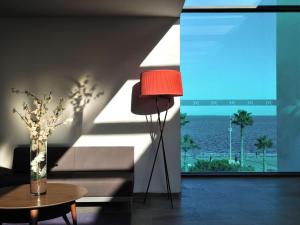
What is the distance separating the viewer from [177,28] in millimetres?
5387

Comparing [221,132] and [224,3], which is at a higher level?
[224,3]

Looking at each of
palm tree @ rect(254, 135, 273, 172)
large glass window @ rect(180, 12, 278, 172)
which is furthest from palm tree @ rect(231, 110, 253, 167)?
palm tree @ rect(254, 135, 273, 172)

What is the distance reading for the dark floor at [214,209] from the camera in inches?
162

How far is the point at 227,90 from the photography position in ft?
23.0

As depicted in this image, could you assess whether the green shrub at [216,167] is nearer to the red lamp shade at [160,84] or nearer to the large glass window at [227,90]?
the large glass window at [227,90]

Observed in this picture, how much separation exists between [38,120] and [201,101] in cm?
419

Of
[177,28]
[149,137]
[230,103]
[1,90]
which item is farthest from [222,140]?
[1,90]

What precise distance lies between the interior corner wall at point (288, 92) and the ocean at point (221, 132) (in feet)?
0.64

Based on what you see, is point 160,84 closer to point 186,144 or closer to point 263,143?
point 186,144

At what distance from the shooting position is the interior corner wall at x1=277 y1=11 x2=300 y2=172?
277 inches

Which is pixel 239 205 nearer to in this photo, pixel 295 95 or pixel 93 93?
pixel 93 93

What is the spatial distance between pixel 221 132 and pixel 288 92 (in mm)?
1560

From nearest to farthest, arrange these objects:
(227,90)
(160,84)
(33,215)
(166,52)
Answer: (33,215), (160,84), (166,52), (227,90)

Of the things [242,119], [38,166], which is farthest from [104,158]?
[242,119]
